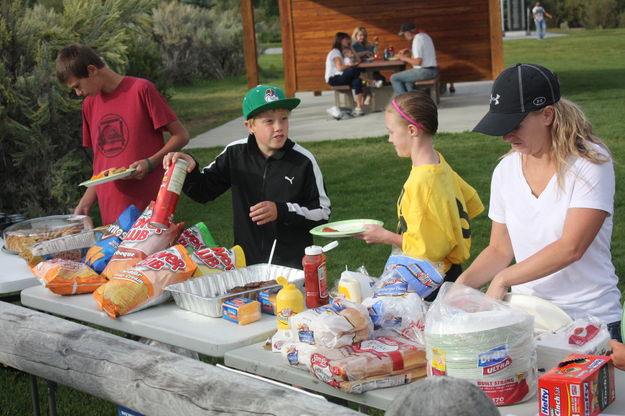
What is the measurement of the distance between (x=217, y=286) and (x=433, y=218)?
93 cm

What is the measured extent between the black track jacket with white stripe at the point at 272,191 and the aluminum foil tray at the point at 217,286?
1.50 feet

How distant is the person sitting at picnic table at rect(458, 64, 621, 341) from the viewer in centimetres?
282

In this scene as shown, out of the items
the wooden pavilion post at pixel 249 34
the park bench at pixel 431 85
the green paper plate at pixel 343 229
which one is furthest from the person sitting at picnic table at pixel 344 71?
the green paper plate at pixel 343 229

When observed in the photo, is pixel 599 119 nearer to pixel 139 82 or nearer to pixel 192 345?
pixel 139 82

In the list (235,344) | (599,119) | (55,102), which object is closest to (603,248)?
(235,344)

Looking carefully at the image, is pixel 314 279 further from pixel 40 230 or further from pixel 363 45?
pixel 363 45

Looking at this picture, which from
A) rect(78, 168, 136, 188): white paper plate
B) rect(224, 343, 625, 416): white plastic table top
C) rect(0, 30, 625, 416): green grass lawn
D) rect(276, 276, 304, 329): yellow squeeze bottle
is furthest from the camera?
rect(0, 30, 625, 416): green grass lawn

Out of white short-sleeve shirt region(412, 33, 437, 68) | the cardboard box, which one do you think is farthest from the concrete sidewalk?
the cardboard box

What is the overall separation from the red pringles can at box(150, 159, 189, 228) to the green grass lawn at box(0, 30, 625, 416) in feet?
5.43

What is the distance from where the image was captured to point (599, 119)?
12.9 metres

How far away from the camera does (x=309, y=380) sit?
256 centimetres

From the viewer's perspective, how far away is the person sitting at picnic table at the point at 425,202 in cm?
344

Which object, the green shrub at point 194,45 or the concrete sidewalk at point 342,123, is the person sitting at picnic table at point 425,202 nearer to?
the concrete sidewalk at point 342,123

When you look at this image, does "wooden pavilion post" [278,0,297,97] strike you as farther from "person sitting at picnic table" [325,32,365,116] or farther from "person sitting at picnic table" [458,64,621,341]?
"person sitting at picnic table" [458,64,621,341]
